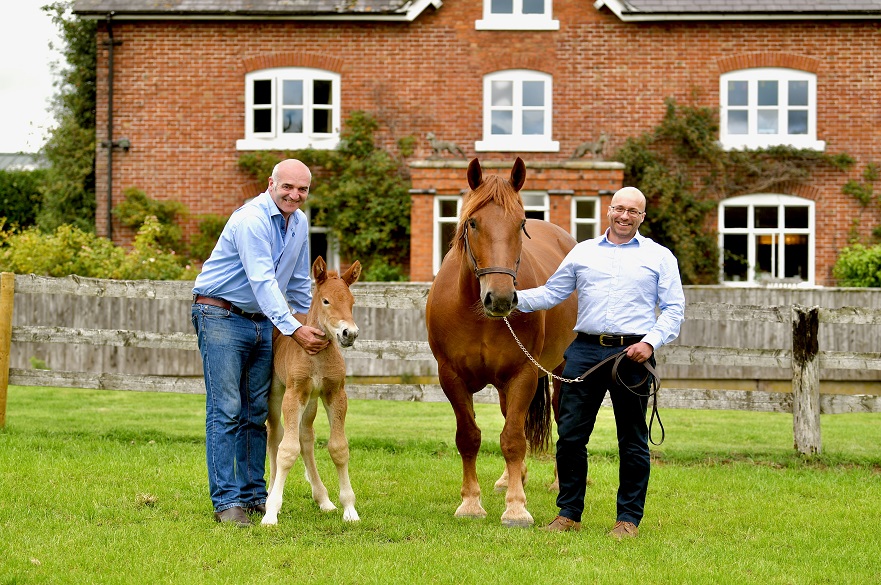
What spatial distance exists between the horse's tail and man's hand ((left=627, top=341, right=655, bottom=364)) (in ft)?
7.63

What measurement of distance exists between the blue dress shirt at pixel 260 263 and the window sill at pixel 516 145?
15.5 meters

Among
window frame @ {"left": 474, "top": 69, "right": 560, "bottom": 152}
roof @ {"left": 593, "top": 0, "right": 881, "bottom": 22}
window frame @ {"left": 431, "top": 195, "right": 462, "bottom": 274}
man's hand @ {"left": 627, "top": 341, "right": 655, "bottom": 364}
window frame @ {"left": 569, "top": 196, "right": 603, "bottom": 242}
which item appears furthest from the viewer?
window frame @ {"left": 474, "top": 69, "right": 560, "bottom": 152}

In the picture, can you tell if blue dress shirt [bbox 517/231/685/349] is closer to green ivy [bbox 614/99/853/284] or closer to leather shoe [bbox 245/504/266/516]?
leather shoe [bbox 245/504/266/516]

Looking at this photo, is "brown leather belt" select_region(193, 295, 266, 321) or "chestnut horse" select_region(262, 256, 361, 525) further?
"brown leather belt" select_region(193, 295, 266, 321)

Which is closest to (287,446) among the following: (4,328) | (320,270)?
(320,270)

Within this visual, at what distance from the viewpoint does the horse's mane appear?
6012 mm

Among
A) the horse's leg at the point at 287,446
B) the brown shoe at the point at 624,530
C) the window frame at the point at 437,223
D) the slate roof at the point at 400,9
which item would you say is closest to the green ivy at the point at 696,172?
the slate roof at the point at 400,9

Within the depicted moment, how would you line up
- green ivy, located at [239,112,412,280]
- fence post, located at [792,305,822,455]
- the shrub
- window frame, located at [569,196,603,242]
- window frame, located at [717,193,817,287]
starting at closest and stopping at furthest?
fence post, located at [792,305,822,455], the shrub, window frame, located at [569,196,603,242], green ivy, located at [239,112,412,280], window frame, located at [717,193,817,287]

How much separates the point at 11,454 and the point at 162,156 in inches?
565

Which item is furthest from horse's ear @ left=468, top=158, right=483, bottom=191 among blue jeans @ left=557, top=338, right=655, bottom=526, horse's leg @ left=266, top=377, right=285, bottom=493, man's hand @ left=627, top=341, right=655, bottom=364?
horse's leg @ left=266, top=377, right=285, bottom=493

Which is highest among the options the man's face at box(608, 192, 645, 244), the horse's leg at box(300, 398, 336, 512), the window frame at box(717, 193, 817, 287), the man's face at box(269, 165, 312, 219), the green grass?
the window frame at box(717, 193, 817, 287)

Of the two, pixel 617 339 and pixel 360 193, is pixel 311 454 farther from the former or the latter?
pixel 360 193

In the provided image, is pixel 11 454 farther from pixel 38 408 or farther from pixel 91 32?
pixel 91 32

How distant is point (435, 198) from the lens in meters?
20.9
